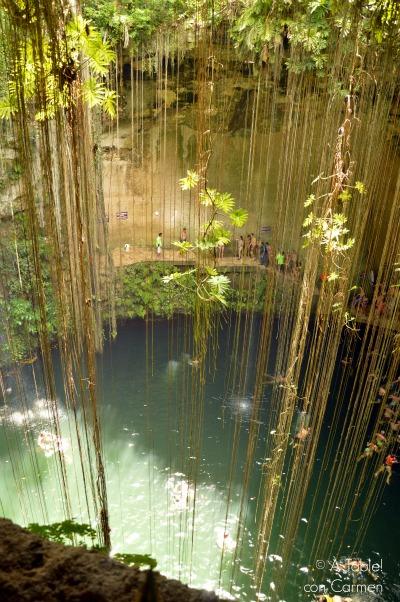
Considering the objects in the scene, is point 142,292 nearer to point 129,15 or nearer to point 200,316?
point 129,15

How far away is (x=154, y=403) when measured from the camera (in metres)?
7.62

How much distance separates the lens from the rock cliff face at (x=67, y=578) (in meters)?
0.70

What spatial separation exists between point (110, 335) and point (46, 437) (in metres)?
2.76

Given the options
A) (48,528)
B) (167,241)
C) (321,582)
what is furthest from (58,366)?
(48,528)

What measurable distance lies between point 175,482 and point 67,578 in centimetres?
566

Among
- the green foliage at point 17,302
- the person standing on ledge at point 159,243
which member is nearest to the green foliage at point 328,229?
the green foliage at point 17,302

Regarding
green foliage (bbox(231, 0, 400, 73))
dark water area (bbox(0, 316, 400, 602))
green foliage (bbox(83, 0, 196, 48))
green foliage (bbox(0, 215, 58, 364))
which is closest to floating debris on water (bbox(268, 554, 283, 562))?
dark water area (bbox(0, 316, 400, 602))

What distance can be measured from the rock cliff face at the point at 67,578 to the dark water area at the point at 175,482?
3107 millimetres

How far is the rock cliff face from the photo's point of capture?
0.70 m

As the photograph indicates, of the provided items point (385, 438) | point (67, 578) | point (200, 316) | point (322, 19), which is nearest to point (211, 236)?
point (200, 316)

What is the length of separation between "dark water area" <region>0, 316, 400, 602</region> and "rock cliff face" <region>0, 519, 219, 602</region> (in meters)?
3.11

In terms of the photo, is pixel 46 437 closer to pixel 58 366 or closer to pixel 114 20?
pixel 58 366

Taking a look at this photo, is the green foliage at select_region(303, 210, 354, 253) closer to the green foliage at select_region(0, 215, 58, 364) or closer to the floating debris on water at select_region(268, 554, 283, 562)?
the floating debris on water at select_region(268, 554, 283, 562)

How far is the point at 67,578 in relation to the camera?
0.73 metres
